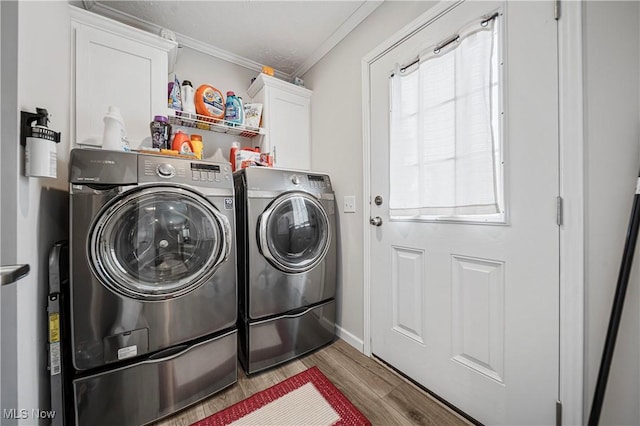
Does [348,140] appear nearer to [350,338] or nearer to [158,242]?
[158,242]

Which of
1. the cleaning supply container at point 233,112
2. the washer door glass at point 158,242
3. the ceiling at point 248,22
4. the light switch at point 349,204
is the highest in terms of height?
the ceiling at point 248,22

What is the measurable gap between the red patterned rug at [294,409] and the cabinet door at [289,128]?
157cm

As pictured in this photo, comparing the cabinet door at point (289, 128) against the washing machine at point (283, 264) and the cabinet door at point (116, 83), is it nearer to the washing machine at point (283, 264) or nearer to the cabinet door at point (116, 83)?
the washing machine at point (283, 264)

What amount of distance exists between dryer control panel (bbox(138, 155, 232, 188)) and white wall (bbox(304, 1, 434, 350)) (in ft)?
2.87

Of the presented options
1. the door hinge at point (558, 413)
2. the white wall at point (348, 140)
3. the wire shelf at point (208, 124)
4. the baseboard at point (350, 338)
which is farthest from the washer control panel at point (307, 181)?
the door hinge at point (558, 413)

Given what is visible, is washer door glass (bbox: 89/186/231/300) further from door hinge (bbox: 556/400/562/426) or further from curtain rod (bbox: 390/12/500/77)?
door hinge (bbox: 556/400/562/426)

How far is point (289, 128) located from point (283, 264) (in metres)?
1.22

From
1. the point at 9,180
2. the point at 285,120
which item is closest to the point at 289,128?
the point at 285,120

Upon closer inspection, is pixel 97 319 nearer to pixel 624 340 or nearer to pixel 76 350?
pixel 76 350

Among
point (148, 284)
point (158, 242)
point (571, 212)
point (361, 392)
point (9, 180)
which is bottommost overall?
point (361, 392)

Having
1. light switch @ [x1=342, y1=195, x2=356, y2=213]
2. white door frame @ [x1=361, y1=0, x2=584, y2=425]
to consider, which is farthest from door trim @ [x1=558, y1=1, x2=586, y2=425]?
light switch @ [x1=342, y1=195, x2=356, y2=213]

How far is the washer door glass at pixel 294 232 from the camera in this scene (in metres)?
1.47

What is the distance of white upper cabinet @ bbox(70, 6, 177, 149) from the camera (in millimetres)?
1364

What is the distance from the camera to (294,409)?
1.19m
